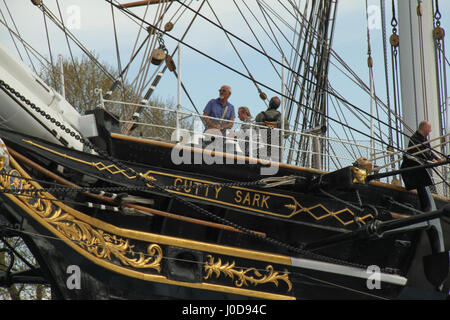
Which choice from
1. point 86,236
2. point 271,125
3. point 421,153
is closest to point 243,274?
point 86,236

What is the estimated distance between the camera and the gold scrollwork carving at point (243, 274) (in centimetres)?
687

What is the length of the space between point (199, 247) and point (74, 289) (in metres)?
1.15

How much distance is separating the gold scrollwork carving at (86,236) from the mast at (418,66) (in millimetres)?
5229

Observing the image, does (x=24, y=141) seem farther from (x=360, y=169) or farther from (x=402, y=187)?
(x=402, y=187)

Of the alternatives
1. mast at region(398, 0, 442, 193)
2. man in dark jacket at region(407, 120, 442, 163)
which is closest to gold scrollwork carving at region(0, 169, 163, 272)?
man in dark jacket at region(407, 120, 442, 163)

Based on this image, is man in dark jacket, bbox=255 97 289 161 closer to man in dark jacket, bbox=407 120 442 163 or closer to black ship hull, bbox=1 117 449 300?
black ship hull, bbox=1 117 449 300

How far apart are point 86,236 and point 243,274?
146 cm

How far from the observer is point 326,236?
297 inches

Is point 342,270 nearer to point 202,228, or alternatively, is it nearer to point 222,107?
point 202,228

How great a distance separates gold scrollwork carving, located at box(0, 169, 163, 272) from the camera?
636 centimetres

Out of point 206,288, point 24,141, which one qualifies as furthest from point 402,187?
point 24,141

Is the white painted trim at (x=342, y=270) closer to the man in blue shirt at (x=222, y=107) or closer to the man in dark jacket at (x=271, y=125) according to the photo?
the man in dark jacket at (x=271, y=125)

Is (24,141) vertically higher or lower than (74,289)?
higher

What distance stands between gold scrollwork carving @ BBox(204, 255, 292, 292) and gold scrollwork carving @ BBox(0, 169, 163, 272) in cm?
48
